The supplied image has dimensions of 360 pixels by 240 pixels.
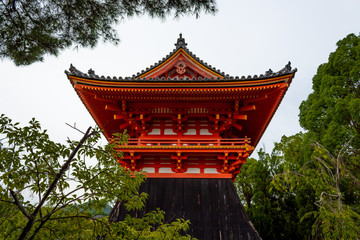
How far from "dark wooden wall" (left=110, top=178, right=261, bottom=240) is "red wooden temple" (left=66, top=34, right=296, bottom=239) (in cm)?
15

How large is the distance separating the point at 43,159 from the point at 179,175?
19.6 feet

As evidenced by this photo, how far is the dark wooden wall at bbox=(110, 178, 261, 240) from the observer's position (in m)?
7.32

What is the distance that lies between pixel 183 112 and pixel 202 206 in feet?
10.6

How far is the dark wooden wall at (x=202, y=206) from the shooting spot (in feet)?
24.0

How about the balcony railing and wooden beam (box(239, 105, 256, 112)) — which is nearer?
the balcony railing

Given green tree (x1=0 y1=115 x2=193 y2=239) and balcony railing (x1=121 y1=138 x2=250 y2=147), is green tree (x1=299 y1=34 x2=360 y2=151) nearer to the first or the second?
balcony railing (x1=121 y1=138 x2=250 y2=147)

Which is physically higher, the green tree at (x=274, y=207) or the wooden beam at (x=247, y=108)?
the wooden beam at (x=247, y=108)

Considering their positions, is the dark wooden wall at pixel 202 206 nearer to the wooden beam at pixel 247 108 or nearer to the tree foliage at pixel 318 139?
the wooden beam at pixel 247 108

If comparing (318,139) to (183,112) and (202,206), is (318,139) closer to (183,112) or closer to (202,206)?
(183,112)

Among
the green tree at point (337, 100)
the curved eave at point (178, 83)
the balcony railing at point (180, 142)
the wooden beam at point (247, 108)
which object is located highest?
the green tree at point (337, 100)

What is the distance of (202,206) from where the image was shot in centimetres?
799

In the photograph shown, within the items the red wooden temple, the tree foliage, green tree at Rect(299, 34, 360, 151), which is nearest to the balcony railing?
the red wooden temple

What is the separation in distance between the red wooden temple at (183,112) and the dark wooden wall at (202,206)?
15 centimetres

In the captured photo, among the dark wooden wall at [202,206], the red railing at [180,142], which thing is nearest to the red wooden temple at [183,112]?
the red railing at [180,142]
